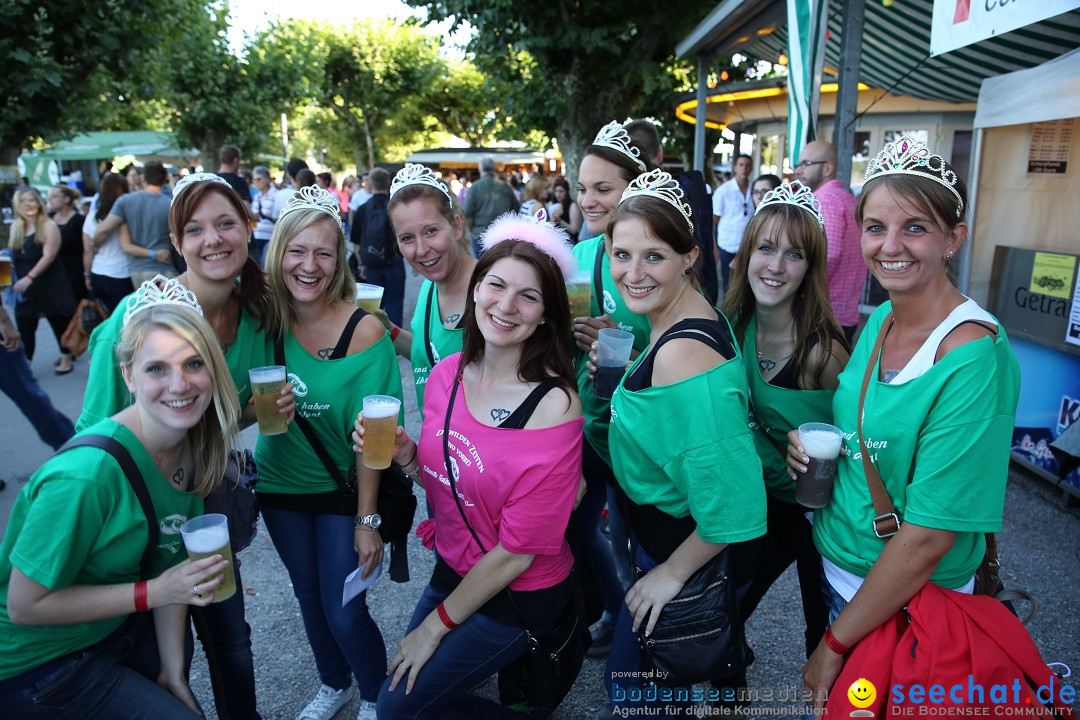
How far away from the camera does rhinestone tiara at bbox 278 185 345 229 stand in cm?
268

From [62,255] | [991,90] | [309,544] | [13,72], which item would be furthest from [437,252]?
[13,72]

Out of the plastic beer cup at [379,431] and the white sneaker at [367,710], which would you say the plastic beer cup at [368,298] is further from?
the white sneaker at [367,710]

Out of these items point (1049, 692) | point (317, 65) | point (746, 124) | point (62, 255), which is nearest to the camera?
point (1049, 692)

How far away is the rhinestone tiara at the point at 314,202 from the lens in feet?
8.78

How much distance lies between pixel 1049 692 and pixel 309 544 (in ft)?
7.91

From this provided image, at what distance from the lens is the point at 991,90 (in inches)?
203

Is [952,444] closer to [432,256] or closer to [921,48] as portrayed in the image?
[432,256]

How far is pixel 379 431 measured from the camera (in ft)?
7.71

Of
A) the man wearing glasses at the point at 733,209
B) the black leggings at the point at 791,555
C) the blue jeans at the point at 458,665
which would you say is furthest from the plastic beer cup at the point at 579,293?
the man wearing glasses at the point at 733,209

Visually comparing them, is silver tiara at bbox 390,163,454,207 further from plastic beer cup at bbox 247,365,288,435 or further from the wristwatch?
the wristwatch

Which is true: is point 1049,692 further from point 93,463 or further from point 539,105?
point 539,105

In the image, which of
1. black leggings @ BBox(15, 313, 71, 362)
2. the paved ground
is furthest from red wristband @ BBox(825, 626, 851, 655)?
black leggings @ BBox(15, 313, 71, 362)

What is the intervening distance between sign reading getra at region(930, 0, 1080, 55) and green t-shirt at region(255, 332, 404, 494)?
155 inches

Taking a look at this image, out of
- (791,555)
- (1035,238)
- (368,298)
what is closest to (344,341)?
(368,298)
